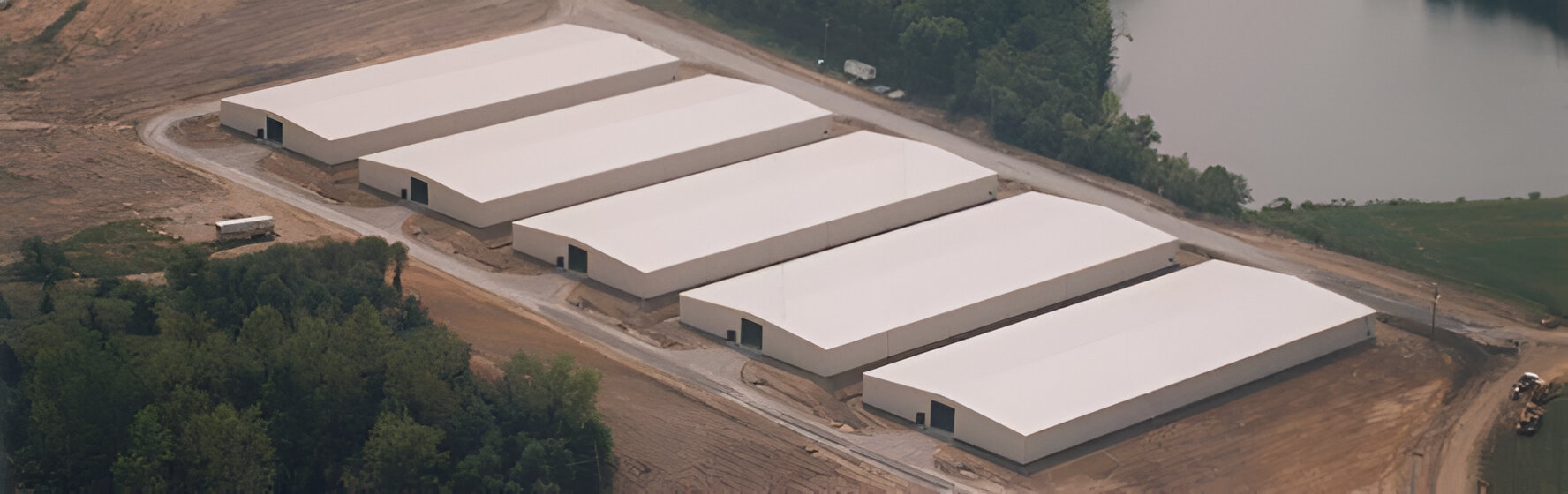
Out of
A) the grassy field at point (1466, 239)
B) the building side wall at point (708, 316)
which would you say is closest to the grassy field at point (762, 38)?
the grassy field at point (1466, 239)

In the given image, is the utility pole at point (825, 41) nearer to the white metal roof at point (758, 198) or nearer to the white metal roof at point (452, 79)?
the white metal roof at point (452, 79)

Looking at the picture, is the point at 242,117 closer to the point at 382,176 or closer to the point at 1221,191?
the point at 382,176

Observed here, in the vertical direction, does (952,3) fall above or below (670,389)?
above

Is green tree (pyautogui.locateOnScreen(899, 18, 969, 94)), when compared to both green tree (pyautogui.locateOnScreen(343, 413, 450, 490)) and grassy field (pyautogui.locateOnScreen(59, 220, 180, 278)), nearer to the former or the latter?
grassy field (pyautogui.locateOnScreen(59, 220, 180, 278))

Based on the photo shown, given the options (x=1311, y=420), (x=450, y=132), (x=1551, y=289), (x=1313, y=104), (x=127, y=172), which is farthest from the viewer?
(x=1313, y=104)

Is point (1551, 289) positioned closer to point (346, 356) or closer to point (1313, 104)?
point (1313, 104)

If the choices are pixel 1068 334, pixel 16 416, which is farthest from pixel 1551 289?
pixel 16 416
